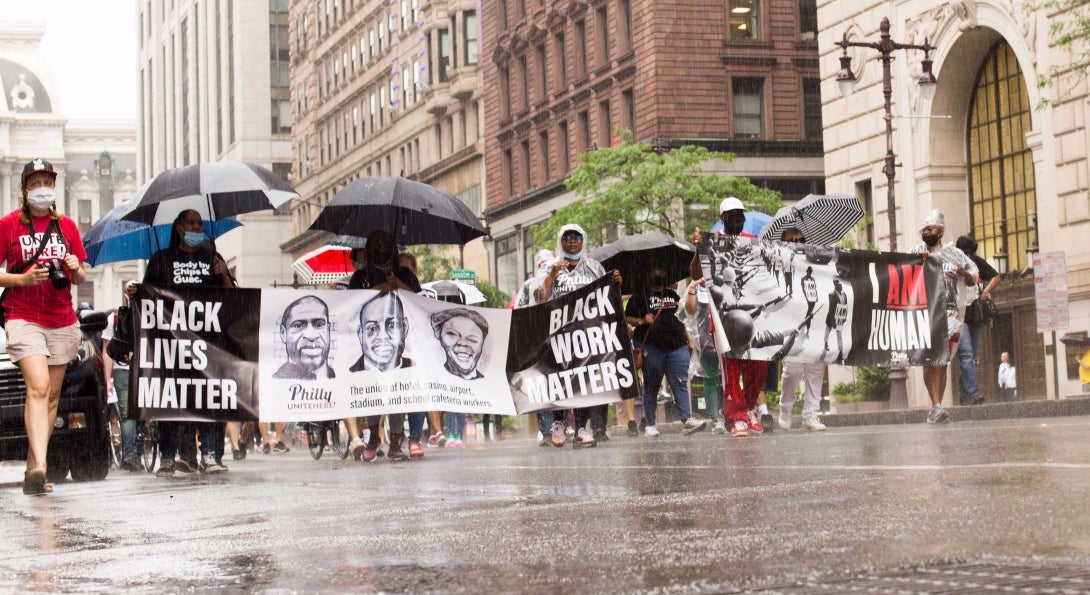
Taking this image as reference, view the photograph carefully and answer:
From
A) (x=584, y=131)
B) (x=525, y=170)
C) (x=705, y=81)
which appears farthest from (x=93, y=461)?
(x=525, y=170)

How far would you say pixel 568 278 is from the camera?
15.4 meters

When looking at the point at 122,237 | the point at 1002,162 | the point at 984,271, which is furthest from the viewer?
the point at 1002,162

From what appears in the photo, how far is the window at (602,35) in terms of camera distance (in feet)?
183

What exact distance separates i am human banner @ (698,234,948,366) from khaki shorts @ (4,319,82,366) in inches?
218

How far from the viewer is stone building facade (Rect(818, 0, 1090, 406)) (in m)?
35.5

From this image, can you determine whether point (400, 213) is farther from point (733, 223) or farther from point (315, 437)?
point (315, 437)

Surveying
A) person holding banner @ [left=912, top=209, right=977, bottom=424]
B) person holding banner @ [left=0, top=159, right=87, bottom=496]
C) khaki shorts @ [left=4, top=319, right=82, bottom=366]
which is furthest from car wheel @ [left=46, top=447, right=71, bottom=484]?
person holding banner @ [left=912, top=209, right=977, bottom=424]

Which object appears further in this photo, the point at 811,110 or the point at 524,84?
the point at 524,84

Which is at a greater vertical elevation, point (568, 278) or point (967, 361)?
point (568, 278)

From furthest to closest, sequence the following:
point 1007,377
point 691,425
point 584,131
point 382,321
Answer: point 584,131, point 1007,377, point 691,425, point 382,321

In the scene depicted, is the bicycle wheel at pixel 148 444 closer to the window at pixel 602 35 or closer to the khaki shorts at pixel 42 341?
the khaki shorts at pixel 42 341

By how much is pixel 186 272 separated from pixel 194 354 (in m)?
0.61

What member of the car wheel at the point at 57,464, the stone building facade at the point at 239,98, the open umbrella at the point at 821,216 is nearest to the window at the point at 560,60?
the open umbrella at the point at 821,216

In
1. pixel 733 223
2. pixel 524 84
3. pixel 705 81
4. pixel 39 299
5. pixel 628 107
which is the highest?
pixel 524 84
